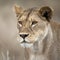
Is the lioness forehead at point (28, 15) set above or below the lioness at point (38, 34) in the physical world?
above

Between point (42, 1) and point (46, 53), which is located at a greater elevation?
point (42, 1)

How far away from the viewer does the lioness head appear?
2111 millimetres

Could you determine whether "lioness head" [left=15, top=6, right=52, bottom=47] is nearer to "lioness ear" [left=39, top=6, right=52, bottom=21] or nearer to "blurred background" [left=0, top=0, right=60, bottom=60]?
"lioness ear" [left=39, top=6, right=52, bottom=21]

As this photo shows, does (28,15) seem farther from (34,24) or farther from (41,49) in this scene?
(41,49)

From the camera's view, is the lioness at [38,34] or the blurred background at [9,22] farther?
the blurred background at [9,22]

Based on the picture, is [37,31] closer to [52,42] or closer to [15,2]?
[52,42]

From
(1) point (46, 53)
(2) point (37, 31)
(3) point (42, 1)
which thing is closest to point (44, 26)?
(2) point (37, 31)

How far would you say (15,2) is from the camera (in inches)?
108

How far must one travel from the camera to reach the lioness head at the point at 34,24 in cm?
211

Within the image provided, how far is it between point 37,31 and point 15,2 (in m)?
0.64

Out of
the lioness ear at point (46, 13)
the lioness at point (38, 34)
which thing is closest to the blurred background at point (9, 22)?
the lioness at point (38, 34)

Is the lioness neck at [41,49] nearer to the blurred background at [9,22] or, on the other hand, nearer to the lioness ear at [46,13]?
the lioness ear at [46,13]

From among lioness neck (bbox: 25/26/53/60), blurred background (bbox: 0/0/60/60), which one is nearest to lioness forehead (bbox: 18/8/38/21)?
lioness neck (bbox: 25/26/53/60)

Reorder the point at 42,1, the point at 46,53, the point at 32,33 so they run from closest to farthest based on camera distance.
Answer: the point at 32,33 → the point at 46,53 → the point at 42,1
